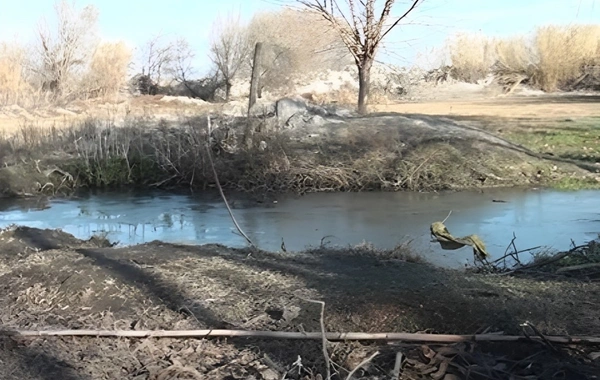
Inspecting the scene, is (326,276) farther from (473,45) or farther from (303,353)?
(473,45)

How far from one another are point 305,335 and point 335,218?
7.19m

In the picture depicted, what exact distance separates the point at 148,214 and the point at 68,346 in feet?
26.3

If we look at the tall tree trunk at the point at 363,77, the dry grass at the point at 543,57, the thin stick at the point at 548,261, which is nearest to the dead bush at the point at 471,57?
the dry grass at the point at 543,57

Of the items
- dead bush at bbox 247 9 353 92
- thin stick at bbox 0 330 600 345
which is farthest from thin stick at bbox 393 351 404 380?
dead bush at bbox 247 9 353 92

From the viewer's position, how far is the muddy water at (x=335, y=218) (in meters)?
9.83

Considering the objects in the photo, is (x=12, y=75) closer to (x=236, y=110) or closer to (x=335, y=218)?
(x=236, y=110)

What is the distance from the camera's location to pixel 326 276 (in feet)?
20.7

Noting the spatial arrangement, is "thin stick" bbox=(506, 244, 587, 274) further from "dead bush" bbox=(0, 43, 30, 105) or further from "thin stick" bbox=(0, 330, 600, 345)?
"dead bush" bbox=(0, 43, 30, 105)

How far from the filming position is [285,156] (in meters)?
15.5

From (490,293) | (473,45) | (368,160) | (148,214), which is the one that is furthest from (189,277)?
(473,45)

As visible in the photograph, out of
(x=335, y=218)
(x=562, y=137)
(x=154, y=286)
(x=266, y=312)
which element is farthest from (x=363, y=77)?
(x=266, y=312)

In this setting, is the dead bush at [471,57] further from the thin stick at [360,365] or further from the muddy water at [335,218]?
the thin stick at [360,365]

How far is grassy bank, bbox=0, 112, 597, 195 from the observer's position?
15.3 metres

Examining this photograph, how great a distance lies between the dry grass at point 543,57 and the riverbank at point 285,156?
27.9 metres
